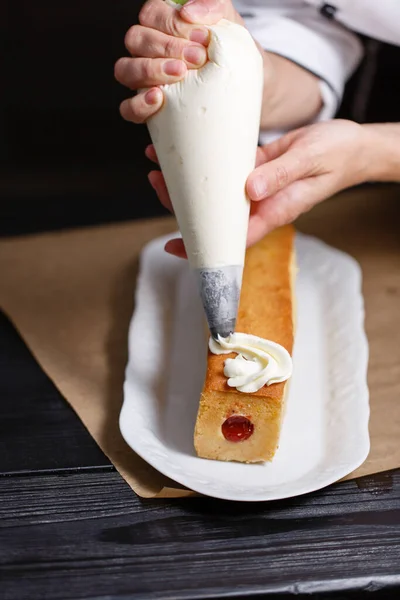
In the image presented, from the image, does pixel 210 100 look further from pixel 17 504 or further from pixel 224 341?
pixel 17 504

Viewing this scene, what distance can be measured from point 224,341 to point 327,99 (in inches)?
25.9

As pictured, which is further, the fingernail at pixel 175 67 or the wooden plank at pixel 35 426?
the wooden plank at pixel 35 426

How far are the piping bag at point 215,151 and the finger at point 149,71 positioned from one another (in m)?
0.01

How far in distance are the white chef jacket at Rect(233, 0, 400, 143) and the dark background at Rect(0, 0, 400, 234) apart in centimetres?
24

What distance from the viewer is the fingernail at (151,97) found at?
1137mm

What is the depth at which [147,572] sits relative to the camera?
110 cm

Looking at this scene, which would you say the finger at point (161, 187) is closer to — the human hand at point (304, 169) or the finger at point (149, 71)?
the human hand at point (304, 169)

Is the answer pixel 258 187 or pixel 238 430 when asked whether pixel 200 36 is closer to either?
pixel 258 187

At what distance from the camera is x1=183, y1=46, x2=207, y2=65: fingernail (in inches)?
44.1

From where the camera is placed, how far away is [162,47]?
1182 mm

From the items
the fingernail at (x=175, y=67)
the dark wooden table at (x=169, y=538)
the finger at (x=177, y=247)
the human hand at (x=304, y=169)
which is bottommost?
the dark wooden table at (x=169, y=538)

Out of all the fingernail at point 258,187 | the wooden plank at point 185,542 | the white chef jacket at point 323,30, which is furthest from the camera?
the white chef jacket at point 323,30

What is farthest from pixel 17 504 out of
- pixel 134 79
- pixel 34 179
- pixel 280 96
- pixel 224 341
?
pixel 34 179

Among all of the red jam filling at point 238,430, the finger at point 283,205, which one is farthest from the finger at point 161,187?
the red jam filling at point 238,430
